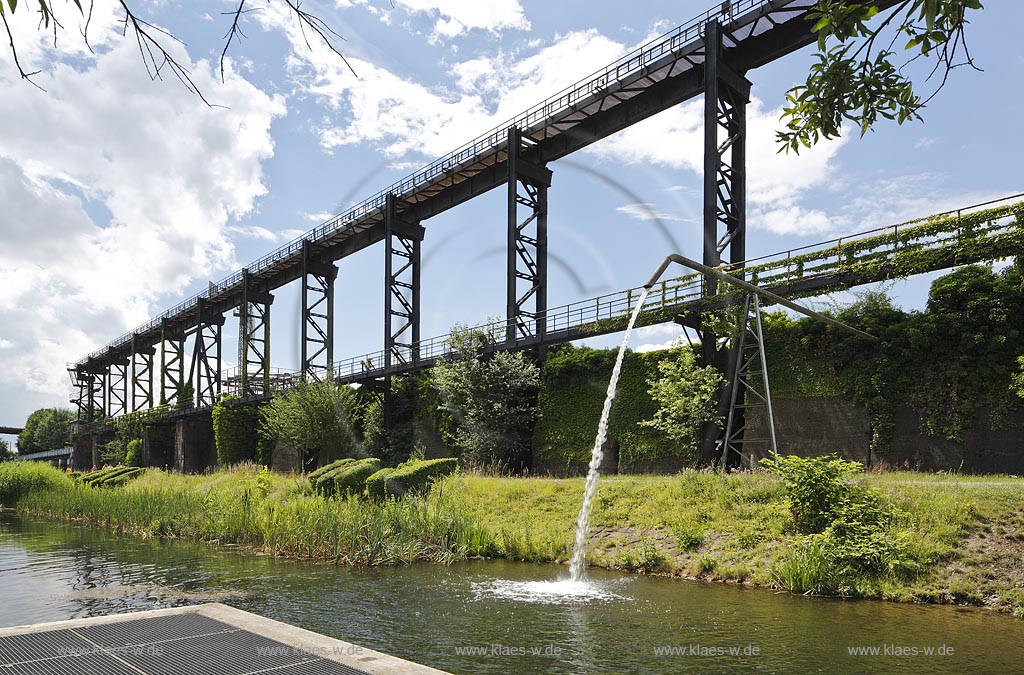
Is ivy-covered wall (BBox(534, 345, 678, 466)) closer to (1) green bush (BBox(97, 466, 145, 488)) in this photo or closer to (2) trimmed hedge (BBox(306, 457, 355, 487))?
(2) trimmed hedge (BBox(306, 457, 355, 487))

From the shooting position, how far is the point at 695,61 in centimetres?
2777

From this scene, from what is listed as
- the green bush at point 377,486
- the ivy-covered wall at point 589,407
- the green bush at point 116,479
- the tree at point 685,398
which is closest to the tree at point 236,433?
the green bush at point 116,479

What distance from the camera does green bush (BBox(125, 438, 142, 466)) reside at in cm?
6172

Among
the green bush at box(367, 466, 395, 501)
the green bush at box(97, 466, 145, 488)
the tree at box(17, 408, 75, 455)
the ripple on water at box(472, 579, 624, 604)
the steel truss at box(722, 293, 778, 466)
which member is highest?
the tree at box(17, 408, 75, 455)

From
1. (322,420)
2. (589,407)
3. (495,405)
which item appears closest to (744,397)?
(589,407)

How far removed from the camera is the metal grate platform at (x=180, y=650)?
526cm

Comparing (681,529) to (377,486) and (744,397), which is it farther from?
(377,486)

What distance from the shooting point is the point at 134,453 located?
61781 millimetres

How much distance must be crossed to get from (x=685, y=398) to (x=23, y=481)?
28.8m

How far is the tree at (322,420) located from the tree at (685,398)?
18.6 meters

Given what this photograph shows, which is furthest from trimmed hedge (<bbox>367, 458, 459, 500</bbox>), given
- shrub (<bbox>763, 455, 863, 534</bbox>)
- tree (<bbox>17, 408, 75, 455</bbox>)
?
tree (<bbox>17, 408, 75, 455</bbox>)

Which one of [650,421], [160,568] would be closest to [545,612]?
[160,568]

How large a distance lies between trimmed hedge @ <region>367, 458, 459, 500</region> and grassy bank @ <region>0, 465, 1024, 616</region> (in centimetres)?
70

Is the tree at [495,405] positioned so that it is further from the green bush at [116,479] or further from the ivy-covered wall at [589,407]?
the green bush at [116,479]
